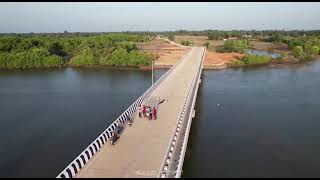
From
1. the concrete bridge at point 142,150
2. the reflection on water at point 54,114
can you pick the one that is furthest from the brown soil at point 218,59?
the concrete bridge at point 142,150

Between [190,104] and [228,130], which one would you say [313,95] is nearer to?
[228,130]

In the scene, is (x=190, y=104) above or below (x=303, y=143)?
above

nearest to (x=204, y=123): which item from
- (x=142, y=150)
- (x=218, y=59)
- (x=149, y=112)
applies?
(x=149, y=112)

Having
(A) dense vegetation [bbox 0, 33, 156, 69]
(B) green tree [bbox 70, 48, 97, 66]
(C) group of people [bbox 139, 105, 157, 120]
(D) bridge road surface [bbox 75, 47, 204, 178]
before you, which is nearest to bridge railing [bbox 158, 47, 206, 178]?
(D) bridge road surface [bbox 75, 47, 204, 178]

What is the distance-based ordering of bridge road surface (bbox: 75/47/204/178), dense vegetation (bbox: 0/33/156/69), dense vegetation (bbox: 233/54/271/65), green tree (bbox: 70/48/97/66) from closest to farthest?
1. bridge road surface (bbox: 75/47/204/178)
2. dense vegetation (bbox: 0/33/156/69)
3. green tree (bbox: 70/48/97/66)
4. dense vegetation (bbox: 233/54/271/65)

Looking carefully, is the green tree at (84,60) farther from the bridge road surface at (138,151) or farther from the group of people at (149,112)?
the group of people at (149,112)

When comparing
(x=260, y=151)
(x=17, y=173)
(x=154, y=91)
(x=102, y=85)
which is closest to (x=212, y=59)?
(x=102, y=85)

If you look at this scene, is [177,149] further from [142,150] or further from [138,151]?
[138,151]

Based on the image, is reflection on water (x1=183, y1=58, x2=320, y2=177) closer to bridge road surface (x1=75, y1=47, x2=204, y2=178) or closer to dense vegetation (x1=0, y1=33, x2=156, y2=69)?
bridge road surface (x1=75, y1=47, x2=204, y2=178)
